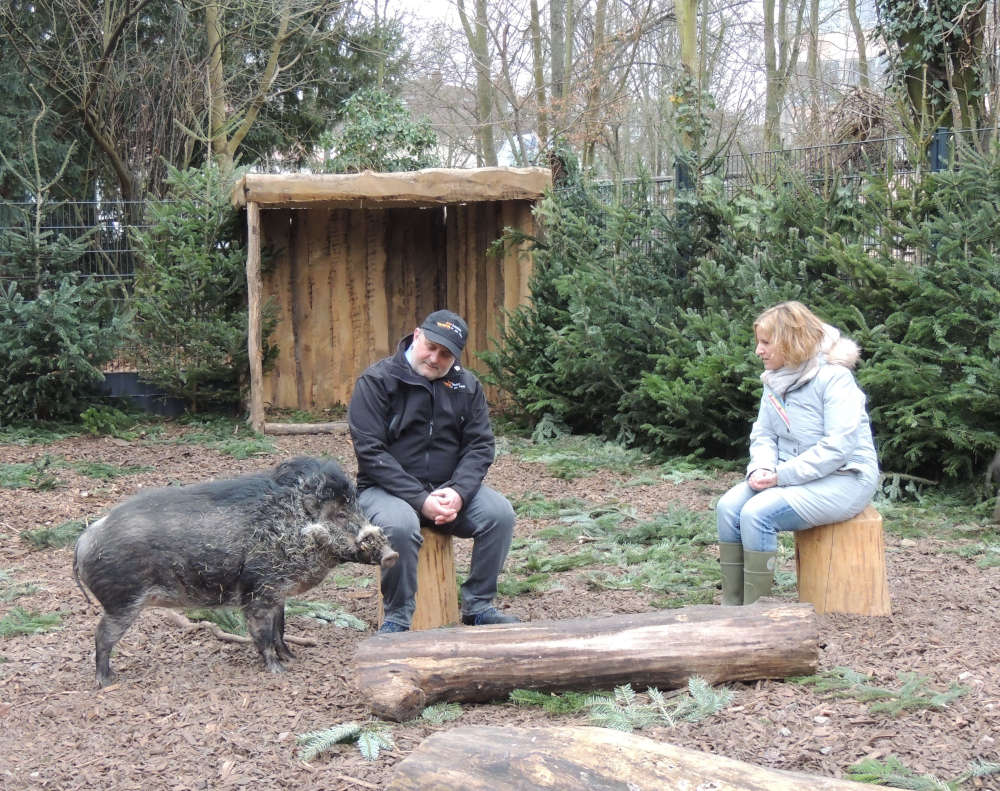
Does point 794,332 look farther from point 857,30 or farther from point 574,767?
point 857,30

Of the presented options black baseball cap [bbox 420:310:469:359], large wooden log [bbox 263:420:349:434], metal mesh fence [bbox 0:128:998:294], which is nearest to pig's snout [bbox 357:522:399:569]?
black baseball cap [bbox 420:310:469:359]

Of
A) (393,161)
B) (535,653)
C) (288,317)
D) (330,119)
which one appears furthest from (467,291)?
(535,653)

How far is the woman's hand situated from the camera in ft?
15.9

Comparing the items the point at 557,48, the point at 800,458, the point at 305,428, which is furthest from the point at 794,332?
the point at 557,48

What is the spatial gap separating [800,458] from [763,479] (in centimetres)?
19

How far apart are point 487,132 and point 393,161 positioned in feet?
27.6

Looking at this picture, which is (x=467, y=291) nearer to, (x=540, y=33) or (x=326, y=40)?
(x=326, y=40)

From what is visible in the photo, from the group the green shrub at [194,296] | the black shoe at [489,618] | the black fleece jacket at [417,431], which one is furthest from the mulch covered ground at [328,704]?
the green shrub at [194,296]

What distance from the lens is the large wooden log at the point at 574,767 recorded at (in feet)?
8.59

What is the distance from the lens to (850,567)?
4797mm

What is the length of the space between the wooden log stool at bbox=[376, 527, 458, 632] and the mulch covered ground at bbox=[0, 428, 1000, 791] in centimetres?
39

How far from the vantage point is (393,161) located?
1485cm

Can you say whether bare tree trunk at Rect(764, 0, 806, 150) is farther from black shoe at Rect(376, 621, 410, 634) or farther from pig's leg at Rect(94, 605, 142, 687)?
pig's leg at Rect(94, 605, 142, 687)

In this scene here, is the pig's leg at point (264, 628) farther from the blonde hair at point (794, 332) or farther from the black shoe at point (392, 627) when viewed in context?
the blonde hair at point (794, 332)
